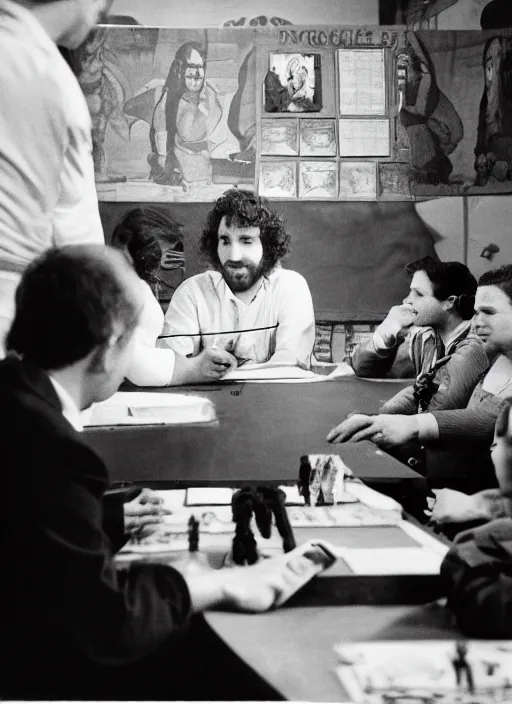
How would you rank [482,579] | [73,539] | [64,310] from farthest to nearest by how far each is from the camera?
[482,579]
[64,310]
[73,539]

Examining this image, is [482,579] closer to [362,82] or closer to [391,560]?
[391,560]

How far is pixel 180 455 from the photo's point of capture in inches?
78.4

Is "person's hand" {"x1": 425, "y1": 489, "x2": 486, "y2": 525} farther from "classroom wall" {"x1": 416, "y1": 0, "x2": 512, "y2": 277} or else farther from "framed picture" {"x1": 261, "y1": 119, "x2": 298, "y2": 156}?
"framed picture" {"x1": 261, "y1": 119, "x2": 298, "y2": 156}

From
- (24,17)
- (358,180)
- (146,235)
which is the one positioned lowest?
(146,235)

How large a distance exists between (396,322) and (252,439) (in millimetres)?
553

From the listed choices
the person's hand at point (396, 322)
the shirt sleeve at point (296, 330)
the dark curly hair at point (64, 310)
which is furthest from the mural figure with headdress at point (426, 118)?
the dark curly hair at point (64, 310)

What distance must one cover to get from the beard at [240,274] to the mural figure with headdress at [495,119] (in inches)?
28.2

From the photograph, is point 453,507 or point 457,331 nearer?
point 453,507

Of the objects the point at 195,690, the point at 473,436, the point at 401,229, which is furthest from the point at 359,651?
the point at 401,229

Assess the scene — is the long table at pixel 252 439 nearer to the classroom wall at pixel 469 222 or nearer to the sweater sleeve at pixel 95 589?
the sweater sleeve at pixel 95 589

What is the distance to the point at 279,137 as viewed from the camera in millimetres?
2113

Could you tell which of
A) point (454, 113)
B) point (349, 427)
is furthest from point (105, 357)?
point (454, 113)

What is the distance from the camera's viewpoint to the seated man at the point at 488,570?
1.81 m

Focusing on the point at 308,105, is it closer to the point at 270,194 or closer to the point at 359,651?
the point at 270,194
